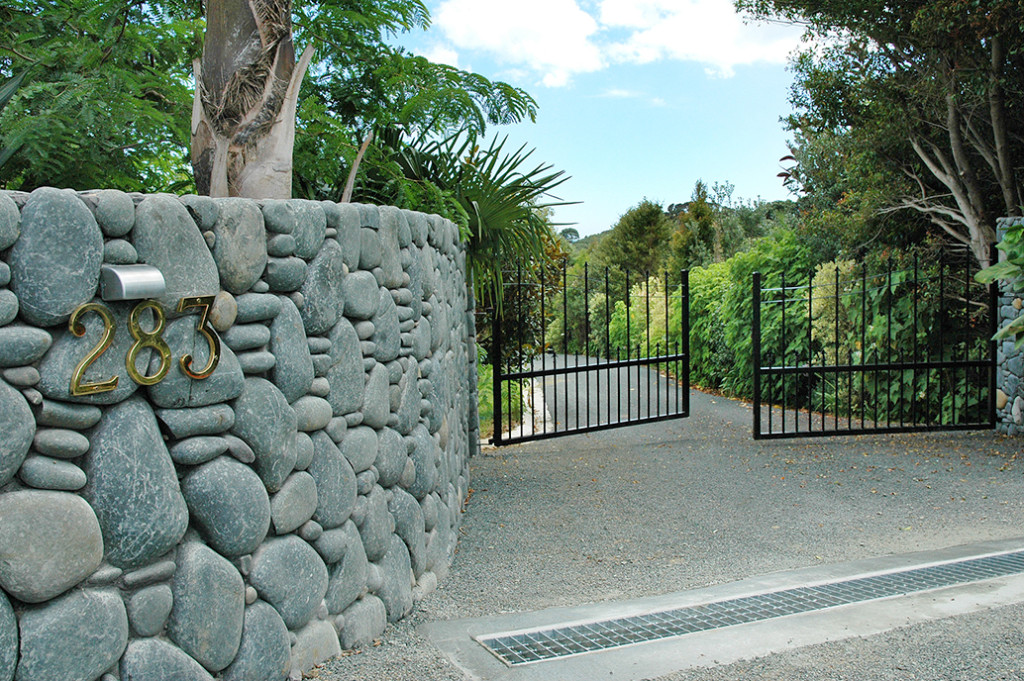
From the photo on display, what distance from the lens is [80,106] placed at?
493cm

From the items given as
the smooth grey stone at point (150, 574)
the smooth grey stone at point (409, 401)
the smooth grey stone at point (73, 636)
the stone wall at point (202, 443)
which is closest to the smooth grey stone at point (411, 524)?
the stone wall at point (202, 443)

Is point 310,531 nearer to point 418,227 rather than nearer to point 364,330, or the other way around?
point 364,330

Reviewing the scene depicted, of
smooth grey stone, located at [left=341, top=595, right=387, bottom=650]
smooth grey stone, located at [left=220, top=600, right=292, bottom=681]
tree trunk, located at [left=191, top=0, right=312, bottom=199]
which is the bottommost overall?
smooth grey stone, located at [left=341, top=595, right=387, bottom=650]

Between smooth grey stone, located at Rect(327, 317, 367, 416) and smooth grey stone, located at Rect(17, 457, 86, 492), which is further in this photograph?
smooth grey stone, located at Rect(327, 317, 367, 416)

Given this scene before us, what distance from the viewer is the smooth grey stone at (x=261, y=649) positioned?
2.84 m

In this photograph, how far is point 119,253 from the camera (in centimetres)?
248

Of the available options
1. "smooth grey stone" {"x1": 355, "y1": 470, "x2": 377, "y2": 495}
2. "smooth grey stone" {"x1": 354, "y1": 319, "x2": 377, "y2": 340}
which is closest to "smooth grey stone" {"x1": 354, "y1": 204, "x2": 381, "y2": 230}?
"smooth grey stone" {"x1": 354, "y1": 319, "x2": 377, "y2": 340}

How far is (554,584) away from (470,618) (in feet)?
2.31

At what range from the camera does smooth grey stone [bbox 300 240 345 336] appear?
3260 millimetres

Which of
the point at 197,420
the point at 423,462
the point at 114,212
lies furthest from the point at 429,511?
the point at 114,212

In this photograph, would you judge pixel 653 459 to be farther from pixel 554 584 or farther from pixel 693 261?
pixel 693 261

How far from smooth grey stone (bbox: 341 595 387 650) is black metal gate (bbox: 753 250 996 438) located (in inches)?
229

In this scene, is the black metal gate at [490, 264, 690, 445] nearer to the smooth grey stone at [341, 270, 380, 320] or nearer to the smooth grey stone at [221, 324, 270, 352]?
the smooth grey stone at [341, 270, 380, 320]

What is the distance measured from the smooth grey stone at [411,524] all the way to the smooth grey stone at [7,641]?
6.12 feet
